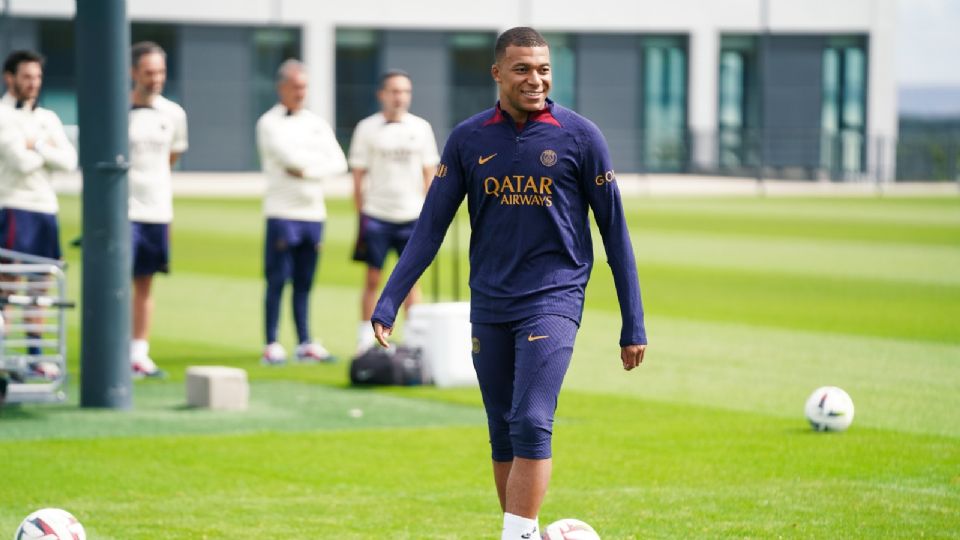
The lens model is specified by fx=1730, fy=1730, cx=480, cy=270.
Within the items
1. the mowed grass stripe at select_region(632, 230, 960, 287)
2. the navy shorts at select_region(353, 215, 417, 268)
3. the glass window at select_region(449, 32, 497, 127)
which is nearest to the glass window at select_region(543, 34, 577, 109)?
the glass window at select_region(449, 32, 497, 127)

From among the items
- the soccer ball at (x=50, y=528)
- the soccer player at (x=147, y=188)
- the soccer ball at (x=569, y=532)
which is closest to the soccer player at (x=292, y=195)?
the soccer player at (x=147, y=188)

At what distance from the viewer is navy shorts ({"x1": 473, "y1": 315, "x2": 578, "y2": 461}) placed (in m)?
6.43

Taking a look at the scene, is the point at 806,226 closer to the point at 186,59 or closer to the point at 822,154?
the point at 822,154

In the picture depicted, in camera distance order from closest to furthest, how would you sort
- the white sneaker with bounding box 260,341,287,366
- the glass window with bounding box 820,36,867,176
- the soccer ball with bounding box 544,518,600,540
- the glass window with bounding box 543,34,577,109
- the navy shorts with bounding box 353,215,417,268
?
the soccer ball with bounding box 544,518,600,540 → the white sneaker with bounding box 260,341,287,366 → the navy shorts with bounding box 353,215,417,268 → the glass window with bounding box 543,34,577,109 → the glass window with bounding box 820,36,867,176

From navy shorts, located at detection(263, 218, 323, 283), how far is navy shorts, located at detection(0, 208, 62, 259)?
1846 mm

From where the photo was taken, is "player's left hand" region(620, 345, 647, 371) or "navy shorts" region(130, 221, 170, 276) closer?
"player's left hand" region(620, 345, 647, 371)

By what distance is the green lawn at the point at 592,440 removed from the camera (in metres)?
8.09

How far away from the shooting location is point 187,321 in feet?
56.5

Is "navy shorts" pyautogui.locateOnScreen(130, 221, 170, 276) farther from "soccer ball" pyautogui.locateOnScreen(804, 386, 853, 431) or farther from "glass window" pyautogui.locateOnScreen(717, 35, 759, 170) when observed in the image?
"glass window" pyautogui.locateOnScreen(717, 35, 759, 170)

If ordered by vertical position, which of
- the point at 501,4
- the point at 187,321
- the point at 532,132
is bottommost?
the point at 187,321

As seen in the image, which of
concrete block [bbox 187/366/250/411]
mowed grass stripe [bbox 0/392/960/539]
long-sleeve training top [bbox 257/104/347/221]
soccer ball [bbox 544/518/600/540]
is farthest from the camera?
long-sleeve training top [bbox 257/104/347/221]

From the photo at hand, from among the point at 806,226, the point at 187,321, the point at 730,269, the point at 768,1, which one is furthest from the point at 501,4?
the point at 187,321

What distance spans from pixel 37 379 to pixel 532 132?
6.70m

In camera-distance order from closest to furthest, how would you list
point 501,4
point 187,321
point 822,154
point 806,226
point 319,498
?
point 319,498 < point 187,321 < point 806,226 < point 822,154 < point 501,4
